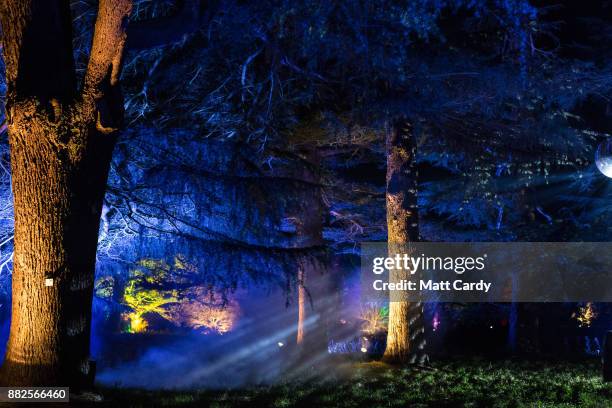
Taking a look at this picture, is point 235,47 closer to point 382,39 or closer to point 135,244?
point 382,39

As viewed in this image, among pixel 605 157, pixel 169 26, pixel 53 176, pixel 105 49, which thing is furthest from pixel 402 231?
pixel 53 176

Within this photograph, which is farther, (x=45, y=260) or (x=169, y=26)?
(x=169, y=26)

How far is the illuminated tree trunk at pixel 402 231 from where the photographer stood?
12047mm

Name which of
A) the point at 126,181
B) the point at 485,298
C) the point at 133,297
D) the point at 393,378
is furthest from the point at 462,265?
the point at 126,181

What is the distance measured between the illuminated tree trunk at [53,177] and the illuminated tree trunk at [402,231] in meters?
7.82

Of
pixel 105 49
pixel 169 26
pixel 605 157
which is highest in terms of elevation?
pixel 169 26

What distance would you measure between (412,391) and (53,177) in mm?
5883

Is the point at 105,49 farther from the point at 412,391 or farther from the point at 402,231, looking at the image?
the point at 402,231

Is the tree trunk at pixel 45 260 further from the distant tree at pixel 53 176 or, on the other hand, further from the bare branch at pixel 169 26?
the bare branch at pixel 169 26

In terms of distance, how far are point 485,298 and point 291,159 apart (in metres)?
17.7

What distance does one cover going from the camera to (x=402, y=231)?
40.3 feet

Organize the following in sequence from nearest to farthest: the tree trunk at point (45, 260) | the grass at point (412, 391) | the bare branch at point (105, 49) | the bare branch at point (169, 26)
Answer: the tree trunk at point (45, 260), the bare branch at point (105, 49), the bare branch at point (169, 26), the grass at point (412, 391)

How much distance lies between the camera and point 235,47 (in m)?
8.43

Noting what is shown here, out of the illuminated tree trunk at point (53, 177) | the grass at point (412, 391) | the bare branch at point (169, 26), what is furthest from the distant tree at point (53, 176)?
the grass at point (412, 391)
